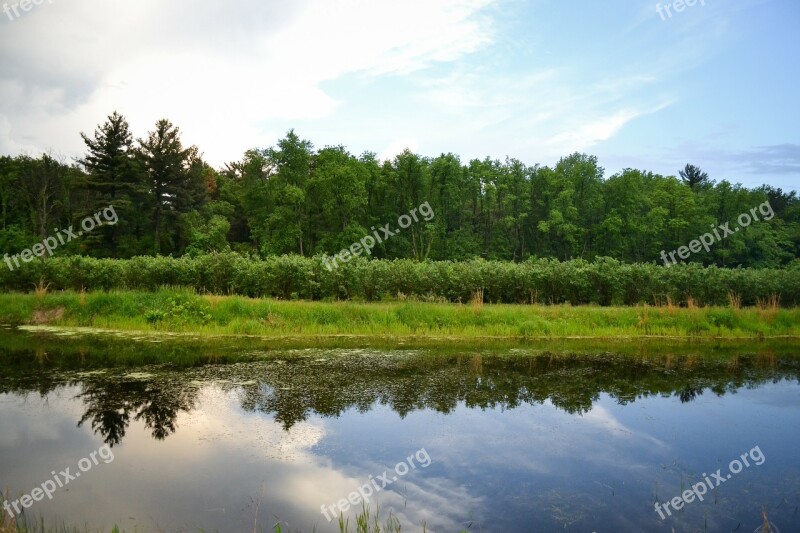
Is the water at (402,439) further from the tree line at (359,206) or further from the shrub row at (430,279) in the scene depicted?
the tree line at (359,206)

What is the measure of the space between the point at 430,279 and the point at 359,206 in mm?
27759

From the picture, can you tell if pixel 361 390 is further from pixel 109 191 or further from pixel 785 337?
pixel 109 191

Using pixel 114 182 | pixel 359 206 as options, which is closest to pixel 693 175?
pixel 359 206

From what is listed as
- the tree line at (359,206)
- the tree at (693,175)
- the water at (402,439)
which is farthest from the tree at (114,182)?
the tree at (693,175)

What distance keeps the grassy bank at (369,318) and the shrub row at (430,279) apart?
2275mm

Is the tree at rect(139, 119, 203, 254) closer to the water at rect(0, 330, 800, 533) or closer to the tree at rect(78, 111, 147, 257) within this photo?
the tree at rect(78, 111, 147, 257)

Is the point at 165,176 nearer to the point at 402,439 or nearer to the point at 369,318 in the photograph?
the point at 369,318

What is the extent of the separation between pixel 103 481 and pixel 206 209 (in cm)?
4331

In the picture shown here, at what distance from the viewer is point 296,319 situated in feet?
57.2

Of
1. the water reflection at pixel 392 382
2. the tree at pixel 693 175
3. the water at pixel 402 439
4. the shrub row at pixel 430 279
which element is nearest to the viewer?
the water at pixel 402 439

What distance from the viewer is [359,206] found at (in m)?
47.8

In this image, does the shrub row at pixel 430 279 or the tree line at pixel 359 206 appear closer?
the shrub row at pixel 430 279

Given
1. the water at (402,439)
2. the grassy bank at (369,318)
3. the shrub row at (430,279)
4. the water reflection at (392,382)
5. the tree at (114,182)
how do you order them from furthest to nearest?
the tree at (114,182), the shrub row at (430,279), the grassy bank at (369,318), the water reflection at (392,382), the water at (402,439)

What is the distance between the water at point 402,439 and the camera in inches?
227
